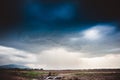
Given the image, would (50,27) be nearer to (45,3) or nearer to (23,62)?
(45,3)

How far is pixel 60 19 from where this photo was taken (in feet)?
19.2

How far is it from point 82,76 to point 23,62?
5.56ft

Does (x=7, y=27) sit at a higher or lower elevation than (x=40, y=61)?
higher

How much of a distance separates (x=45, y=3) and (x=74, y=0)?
785 millimetres

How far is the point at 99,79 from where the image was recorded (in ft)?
19.4

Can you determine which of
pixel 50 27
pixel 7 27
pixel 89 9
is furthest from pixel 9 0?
pixel 89 9

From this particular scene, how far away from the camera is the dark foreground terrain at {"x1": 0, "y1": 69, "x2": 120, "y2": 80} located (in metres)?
5.93

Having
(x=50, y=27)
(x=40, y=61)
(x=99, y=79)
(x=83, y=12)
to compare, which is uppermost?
(x=83, y=12)

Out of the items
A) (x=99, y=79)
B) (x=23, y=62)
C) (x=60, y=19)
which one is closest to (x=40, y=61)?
(x=23, y=62)

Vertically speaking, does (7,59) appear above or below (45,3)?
below

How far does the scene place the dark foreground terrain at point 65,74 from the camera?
5.93 meters

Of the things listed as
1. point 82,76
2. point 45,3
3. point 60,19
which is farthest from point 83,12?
point 82,76

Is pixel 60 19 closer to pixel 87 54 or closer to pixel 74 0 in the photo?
pixel 74 0

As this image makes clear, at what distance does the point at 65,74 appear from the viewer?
6.04 m
